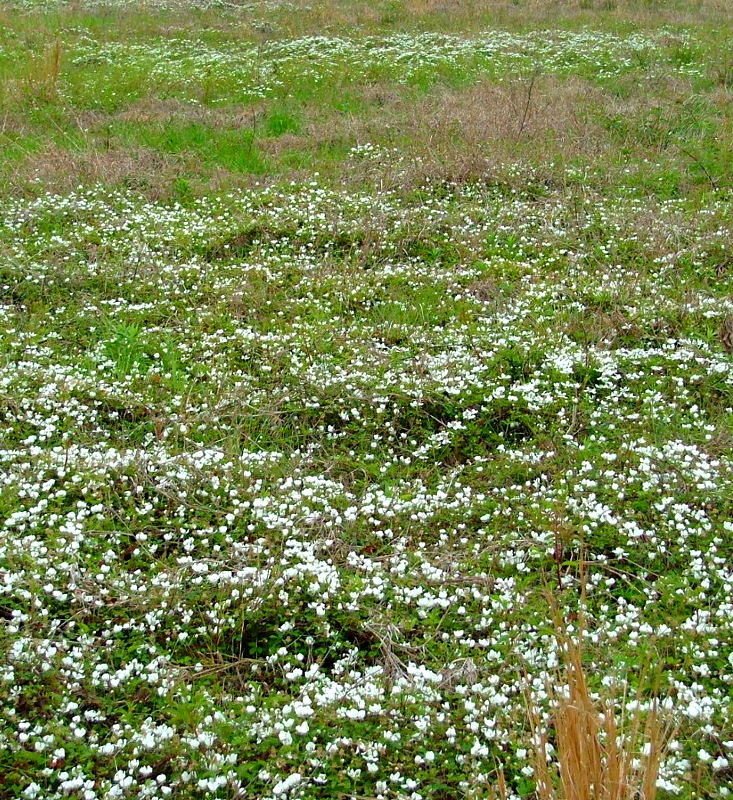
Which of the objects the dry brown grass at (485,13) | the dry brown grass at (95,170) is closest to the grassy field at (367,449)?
the dry brown grass at (95,170)

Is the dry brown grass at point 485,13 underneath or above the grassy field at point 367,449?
above

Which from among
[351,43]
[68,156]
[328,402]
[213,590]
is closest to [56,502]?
[213,590]

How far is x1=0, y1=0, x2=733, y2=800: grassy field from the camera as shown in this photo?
353 centimetres

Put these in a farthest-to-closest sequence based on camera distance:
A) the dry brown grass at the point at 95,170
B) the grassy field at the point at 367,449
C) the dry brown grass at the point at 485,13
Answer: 1. the dry brown grass at the point at 485,13
2. the dry brown grass at the point at 95,170
3. the grassy field at the point at 367,449

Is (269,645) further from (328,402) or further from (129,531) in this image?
(328,402)

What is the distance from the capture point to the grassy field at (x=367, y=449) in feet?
11.6

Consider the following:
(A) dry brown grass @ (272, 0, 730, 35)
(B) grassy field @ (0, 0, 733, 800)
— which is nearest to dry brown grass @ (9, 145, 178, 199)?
(B) grassy field @ (0, 0, 733, 800)

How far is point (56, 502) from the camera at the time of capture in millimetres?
5016

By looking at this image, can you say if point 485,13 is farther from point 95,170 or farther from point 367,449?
point 367,449

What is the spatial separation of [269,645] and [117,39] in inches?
668

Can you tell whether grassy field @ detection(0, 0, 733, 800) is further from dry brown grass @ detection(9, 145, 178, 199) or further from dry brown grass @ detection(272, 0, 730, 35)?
dry brown grass @ detection(272, 0, 730, 35)

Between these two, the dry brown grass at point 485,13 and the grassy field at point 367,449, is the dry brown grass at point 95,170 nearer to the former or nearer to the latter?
the grassy field at point 367,449

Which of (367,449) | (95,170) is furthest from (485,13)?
(367,449)

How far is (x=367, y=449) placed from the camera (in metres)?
5.96
